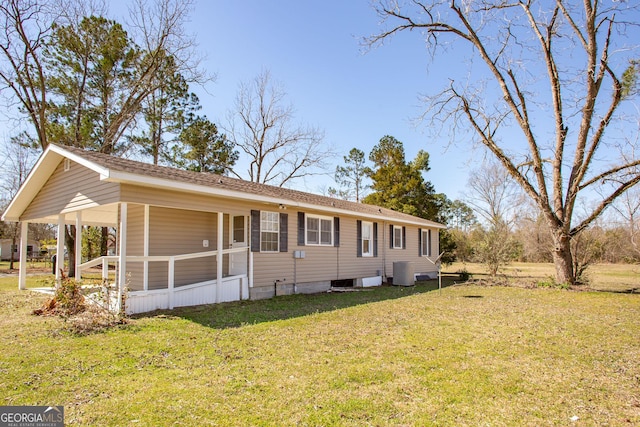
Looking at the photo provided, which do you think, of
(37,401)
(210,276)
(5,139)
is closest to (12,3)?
(5,139)

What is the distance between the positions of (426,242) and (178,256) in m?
14.7

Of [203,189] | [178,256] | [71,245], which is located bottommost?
[178,256]

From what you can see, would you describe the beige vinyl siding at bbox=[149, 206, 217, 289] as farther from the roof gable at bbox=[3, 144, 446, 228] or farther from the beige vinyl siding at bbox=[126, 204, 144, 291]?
the roof gable at bbox=[3, 144, 446, 228]

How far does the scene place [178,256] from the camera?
8.13m

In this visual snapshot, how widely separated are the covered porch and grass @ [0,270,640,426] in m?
0.63

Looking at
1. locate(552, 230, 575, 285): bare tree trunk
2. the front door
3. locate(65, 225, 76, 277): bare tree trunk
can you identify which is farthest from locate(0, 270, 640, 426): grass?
locate(65, 225, 76, 277): bare tree trunk

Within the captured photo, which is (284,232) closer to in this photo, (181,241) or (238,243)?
(238,243)

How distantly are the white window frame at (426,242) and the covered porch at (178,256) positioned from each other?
11917 mm

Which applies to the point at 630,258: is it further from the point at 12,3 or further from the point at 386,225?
the point at 12,3

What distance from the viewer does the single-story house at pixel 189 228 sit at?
25.7 feet

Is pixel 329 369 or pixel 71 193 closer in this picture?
pixel 329 369

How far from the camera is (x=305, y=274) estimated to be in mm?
11820

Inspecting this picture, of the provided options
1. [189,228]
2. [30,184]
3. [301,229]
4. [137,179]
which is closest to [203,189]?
[137,179]

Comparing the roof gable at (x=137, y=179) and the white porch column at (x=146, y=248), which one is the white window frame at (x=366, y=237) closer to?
the roof gable at (x=137, y=179)
